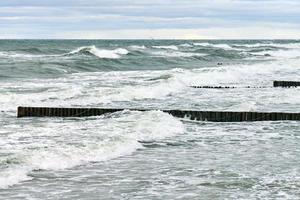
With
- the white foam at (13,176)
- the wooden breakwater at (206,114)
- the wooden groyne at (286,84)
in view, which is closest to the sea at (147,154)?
the white foam at (13,176)

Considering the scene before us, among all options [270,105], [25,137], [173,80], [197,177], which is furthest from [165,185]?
[173,80]

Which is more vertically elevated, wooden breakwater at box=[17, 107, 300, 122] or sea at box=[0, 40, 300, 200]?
wooden breakwater at box=[17, 107, 300, 122]

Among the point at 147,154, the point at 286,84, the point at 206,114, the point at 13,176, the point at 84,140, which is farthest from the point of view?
the point at 286,84

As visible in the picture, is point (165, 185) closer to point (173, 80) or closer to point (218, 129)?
point (218, 129)

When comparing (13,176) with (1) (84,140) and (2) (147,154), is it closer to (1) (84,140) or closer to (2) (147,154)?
(2) (147,154)

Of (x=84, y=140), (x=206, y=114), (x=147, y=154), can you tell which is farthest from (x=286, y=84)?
(x=147, y=154)

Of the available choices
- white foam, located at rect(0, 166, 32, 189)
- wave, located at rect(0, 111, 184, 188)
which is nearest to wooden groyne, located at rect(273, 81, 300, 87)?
wave, located at rect(0, 111, 184, 188)

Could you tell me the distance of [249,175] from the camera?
9805mm

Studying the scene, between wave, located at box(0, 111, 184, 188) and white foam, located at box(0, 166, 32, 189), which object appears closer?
white foam, located at box(0, 166, 32, 189)

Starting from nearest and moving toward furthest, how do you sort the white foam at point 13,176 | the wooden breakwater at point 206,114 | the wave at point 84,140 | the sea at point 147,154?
the sea at point 147,154 → the white foam at point 13,176 → the wave at point 84,140 → the wooden breakwater at point 206,114

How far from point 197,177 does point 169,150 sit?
2.46 metres

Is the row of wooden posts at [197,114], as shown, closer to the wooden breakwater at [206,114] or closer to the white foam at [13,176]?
the wooden breakwater at [206,114]

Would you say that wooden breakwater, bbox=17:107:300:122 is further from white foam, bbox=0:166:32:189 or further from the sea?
white foam, bbox=0:166:32:189

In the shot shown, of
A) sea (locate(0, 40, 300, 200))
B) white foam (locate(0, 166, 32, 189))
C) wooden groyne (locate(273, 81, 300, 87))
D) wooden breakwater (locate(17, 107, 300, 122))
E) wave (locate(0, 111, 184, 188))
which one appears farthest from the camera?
wooden groyne (locate(273, 81, 300, 87))
